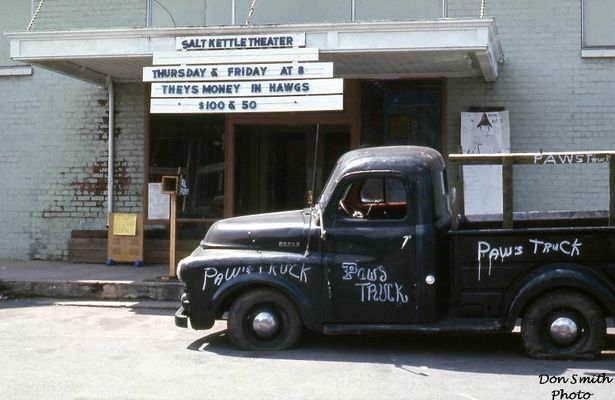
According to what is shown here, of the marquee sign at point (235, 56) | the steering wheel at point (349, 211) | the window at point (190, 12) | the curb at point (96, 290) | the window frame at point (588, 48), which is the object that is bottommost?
the curb at point (96, 290)

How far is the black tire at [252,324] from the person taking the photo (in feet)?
23.9

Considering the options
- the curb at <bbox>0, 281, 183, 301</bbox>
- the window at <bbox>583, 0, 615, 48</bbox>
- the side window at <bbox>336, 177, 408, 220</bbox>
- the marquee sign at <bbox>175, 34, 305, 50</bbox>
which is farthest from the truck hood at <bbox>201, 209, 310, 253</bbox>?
the window at <bbox>583, 0, 615, 48</bbox>

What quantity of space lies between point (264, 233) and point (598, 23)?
7.34 meters

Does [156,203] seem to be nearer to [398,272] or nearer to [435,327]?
[398,272]

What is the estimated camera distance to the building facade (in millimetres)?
11250

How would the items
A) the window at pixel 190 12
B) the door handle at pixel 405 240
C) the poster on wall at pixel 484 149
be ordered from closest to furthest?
1. the door handle at pixel 405 240
2. the poster on wall at pixel 484 149
3. the window at pixel 190 12

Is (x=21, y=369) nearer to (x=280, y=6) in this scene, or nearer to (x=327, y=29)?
(x=327, y=29)

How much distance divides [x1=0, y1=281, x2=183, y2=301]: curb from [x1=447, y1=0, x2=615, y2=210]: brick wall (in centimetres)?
507

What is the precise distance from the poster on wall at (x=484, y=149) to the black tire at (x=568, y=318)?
515 centimetres

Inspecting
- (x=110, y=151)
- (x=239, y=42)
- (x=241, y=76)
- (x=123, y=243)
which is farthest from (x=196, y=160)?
(x=239, y=42)

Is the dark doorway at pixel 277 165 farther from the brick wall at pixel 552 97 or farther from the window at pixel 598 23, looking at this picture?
the window at pixel 598 23

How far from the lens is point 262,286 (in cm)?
729

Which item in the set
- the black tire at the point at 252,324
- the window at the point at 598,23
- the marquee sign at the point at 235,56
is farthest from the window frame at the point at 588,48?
the black tire at the point at 252,324

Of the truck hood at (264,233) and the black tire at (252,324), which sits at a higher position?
the truck hood at (264,233)
